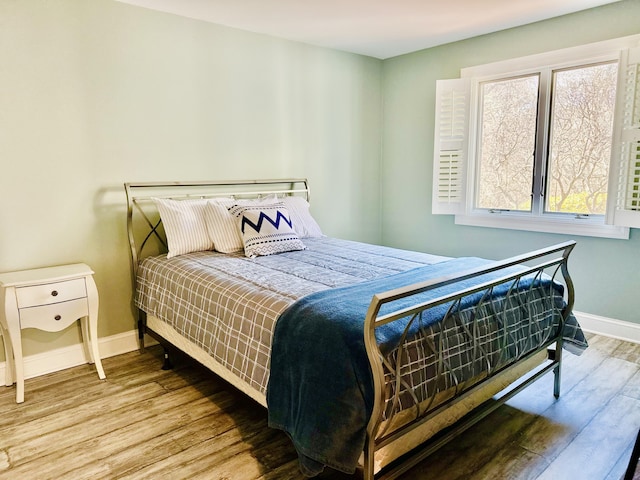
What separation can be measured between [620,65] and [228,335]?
324 centimetres

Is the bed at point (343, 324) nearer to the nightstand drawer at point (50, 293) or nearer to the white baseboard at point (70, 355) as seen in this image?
the white baseboard at point (70, 355)

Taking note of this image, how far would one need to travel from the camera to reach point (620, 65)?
3148mm

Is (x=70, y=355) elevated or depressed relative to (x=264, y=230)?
depressed

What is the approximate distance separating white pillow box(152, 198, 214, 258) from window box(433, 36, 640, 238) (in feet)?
7.41

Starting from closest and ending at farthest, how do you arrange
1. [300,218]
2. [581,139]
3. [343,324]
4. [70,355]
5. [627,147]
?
1. [343,324]
2. [70,355]
3. [627,147]
4. [581,139]
5. [300,218]

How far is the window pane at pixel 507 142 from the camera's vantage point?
3758 mm

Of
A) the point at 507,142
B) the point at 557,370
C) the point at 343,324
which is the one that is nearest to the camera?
the point at 343,324

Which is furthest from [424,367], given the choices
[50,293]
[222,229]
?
[50,293]

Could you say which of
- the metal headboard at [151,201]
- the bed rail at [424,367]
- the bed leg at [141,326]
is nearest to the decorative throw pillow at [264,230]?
the metal headboard at [151,201]

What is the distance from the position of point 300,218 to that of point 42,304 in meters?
1.87

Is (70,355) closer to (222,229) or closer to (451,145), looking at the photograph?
(222,229)

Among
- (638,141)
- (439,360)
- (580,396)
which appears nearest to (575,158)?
(638,141)

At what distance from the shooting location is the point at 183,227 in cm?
308

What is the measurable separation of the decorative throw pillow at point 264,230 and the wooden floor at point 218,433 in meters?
0.92
